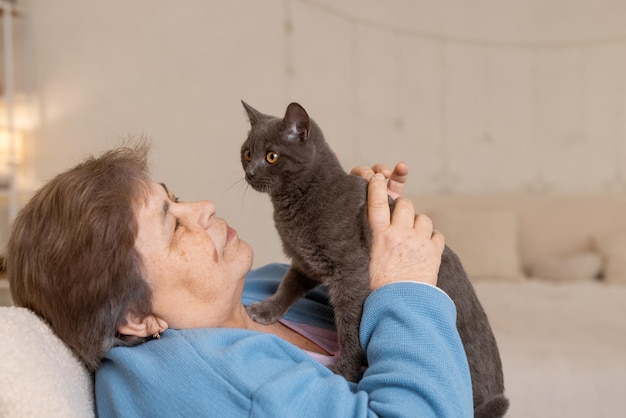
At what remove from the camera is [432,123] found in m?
4.23

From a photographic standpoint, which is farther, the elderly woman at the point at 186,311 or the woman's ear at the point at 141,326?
the woman's ear at the point at 141,326

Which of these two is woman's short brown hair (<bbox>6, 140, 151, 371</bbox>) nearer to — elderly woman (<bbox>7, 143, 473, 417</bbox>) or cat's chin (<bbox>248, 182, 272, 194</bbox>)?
elderly woman (<bbox>7, 143, 473, 417</bbox>)

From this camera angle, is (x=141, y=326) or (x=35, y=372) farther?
(x=141, y=326)

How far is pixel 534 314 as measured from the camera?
2752 millimetres

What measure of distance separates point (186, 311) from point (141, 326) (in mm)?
83

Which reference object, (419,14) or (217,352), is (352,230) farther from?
(419,14)

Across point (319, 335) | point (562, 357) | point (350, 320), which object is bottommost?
point (562, 357)

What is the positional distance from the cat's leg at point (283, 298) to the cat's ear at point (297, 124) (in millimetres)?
303

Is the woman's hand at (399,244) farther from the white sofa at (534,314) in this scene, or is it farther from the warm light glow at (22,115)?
the warm light glow at (22,115)

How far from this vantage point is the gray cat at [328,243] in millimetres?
1155

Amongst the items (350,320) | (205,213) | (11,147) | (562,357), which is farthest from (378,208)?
(11,147)

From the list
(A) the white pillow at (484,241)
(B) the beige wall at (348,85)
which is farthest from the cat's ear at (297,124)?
(B) the beige wall at (348,85)

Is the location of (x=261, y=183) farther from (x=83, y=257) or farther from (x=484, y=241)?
(x=484, y=241)

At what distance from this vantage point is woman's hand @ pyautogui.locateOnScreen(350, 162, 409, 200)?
4.59 feet
